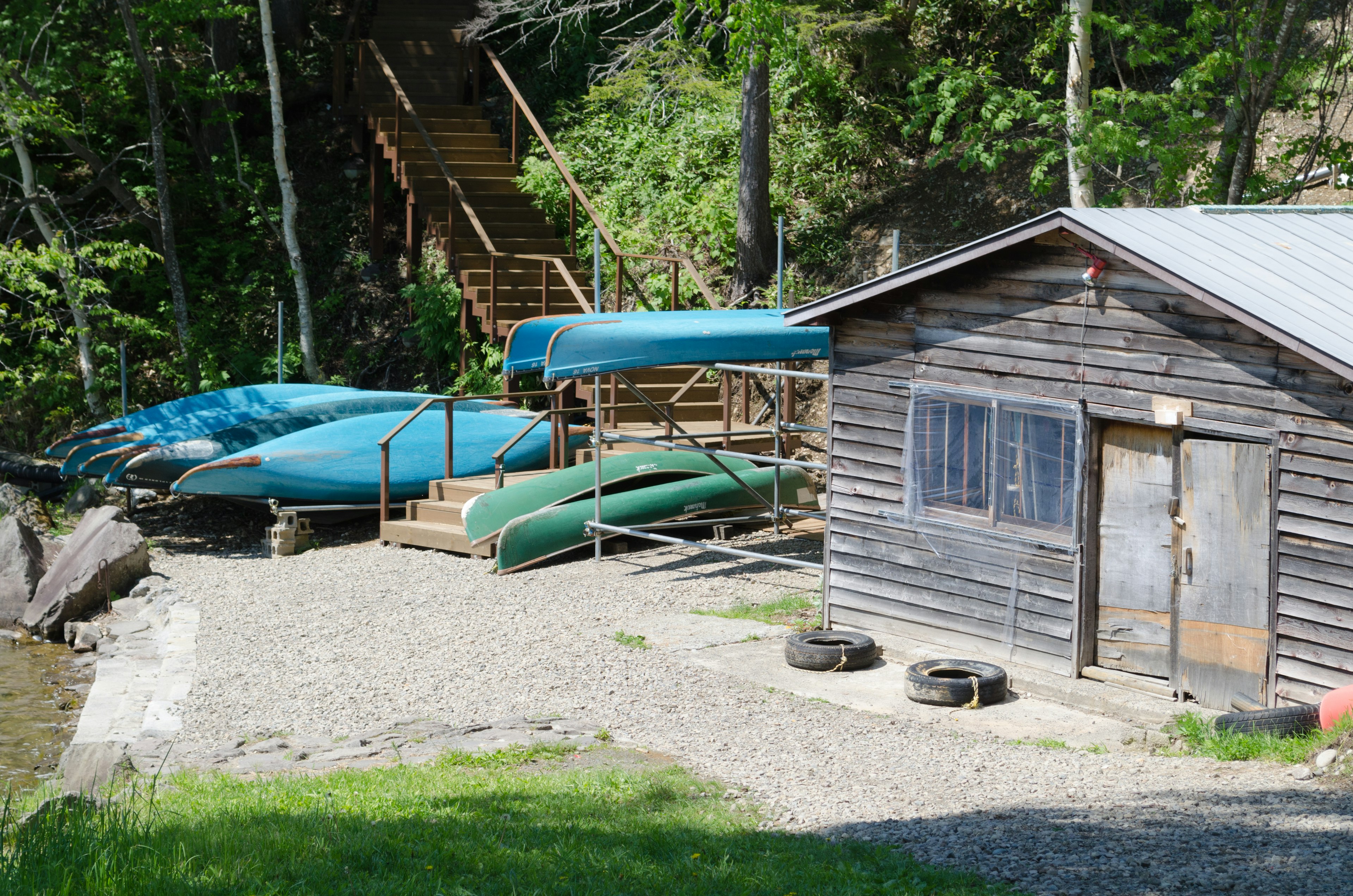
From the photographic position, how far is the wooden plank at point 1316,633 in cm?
777

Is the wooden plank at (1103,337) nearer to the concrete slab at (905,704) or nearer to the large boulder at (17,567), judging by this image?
the concrete slab at (905,704)

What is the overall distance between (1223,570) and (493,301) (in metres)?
12.9

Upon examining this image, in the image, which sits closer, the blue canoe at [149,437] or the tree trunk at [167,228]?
the blue canoe at [149,437]

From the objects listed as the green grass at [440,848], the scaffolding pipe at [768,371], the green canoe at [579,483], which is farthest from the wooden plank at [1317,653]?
the green canoe at [579,483]

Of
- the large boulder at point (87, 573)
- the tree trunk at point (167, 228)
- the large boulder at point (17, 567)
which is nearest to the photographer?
the large boulder at point (87, 573)

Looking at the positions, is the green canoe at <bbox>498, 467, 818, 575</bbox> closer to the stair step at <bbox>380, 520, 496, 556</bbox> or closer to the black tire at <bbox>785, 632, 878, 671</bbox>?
the stair step at <bbox>380, 520, 496, 556</bbox>

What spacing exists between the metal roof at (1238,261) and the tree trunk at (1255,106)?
3.83 metres

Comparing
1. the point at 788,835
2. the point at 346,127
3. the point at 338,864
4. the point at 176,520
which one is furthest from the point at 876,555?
the point at 346,127

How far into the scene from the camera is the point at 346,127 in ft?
84.0

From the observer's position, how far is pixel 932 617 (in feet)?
32.9

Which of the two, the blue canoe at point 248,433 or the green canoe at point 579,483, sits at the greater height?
the blue canoe at point 248,433

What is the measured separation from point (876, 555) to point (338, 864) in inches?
236

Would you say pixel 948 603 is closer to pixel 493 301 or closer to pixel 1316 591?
pixel 1316 591

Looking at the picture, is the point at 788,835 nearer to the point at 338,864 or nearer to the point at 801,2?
the point at 338,864
